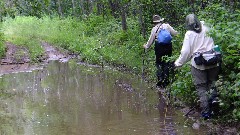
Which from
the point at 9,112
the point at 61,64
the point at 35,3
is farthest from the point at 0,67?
the point at 35,3

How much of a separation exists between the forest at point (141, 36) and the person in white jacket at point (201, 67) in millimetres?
198

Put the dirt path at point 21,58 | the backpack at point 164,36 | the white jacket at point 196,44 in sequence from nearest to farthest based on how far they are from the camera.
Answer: the white jacket at point 196,44
the backpack at point 164,36
the dirt path at point 21,58

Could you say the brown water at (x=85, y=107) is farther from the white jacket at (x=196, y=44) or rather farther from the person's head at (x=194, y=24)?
the person's head at (x=194, y=24)

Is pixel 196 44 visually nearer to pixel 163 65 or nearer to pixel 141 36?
pixel 163 65

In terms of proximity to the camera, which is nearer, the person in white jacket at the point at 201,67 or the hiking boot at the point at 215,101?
the hiking boot at the point at 215,101

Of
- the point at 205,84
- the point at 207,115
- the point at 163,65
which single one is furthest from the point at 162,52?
the point at 207,115

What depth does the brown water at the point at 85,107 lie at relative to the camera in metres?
5.90

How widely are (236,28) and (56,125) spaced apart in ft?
11.2

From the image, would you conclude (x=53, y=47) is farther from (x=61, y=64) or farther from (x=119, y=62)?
(x=119, y=62)

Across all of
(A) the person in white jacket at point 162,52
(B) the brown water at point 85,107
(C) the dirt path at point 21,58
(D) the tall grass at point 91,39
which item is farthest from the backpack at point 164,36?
(C) the dirt path at point 21,58

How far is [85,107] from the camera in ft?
24.2

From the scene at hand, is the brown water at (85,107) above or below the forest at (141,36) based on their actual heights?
below

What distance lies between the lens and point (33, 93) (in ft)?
29.2

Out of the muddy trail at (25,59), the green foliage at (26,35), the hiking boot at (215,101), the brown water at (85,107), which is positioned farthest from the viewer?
the green foliage at (26,35)
